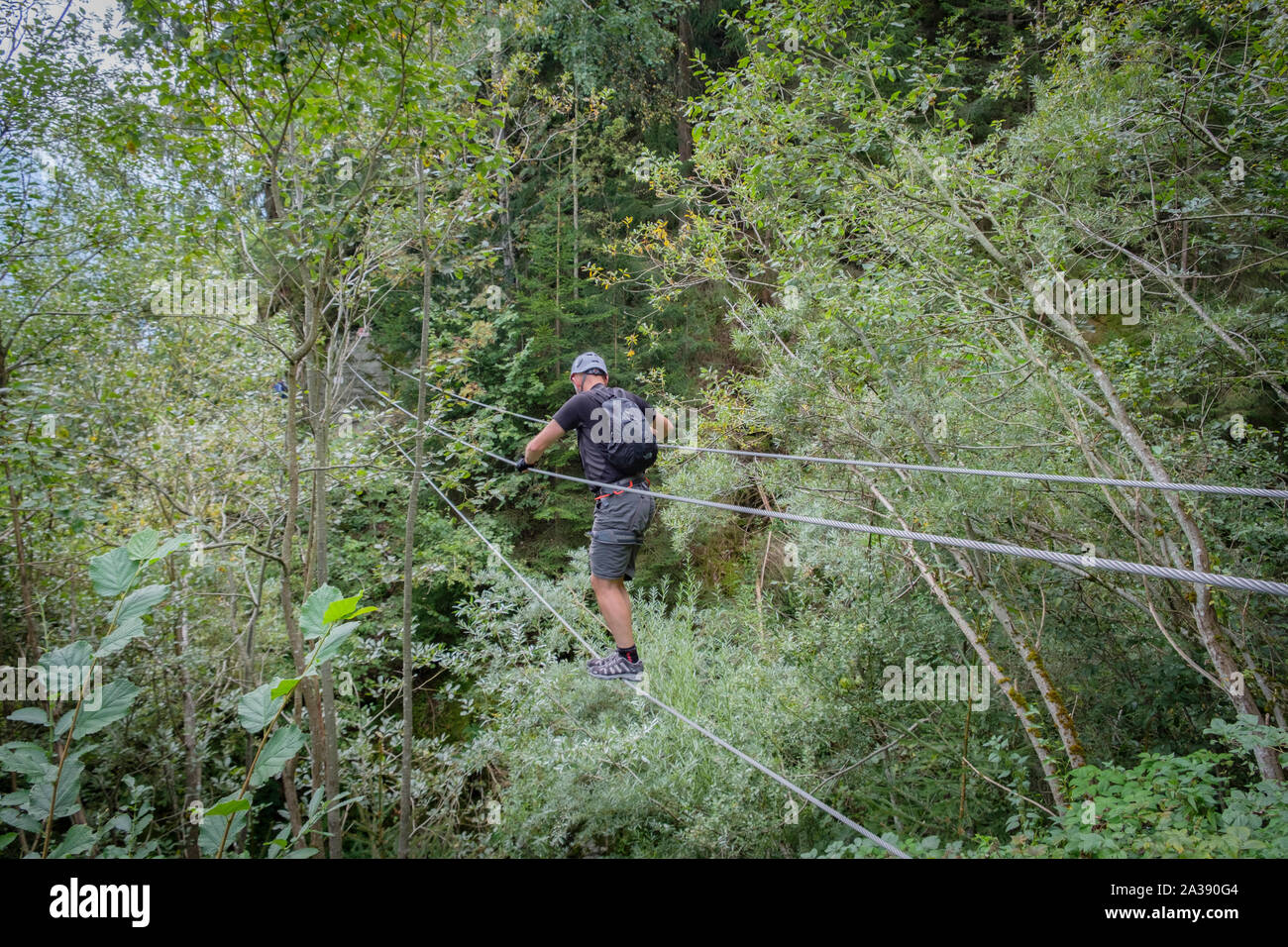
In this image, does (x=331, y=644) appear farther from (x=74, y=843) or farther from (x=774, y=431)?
(x=774, y=431)

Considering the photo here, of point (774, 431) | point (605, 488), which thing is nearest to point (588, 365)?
point (605, 488)

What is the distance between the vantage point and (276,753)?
98 cm

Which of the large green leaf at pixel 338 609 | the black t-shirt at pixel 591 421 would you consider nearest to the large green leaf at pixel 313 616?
the large green leaf at pixel 338 609

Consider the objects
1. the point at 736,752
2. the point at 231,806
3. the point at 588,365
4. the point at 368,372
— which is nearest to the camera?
the point at 231,806

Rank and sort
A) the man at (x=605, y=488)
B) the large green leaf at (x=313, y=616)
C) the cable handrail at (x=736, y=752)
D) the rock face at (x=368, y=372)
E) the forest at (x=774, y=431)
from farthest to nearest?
1. the rock face at (x=368, y=372)
2. the man at (x=605, y=488)
3. the forest at (x=774, y=431)
4. the cable handrail at (x=736, y=752)
5. the large green leaf at (x=313, y=616)

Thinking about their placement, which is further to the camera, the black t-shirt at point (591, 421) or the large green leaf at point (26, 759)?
the black t-shirt at point (591, 421)

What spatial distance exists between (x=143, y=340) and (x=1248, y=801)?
8.22 meters

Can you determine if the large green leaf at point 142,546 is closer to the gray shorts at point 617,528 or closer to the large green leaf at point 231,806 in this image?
the large green leaf at point 231,806

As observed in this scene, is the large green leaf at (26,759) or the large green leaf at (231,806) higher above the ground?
the large green leaf at (26,759)

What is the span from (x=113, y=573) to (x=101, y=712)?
20 centimetres

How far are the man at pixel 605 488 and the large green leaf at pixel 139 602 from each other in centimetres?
238

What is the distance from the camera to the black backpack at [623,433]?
3.35 m

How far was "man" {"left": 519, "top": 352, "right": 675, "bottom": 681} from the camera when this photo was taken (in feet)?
11.1

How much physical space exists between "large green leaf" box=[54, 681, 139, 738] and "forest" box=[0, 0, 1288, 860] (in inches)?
64.2
